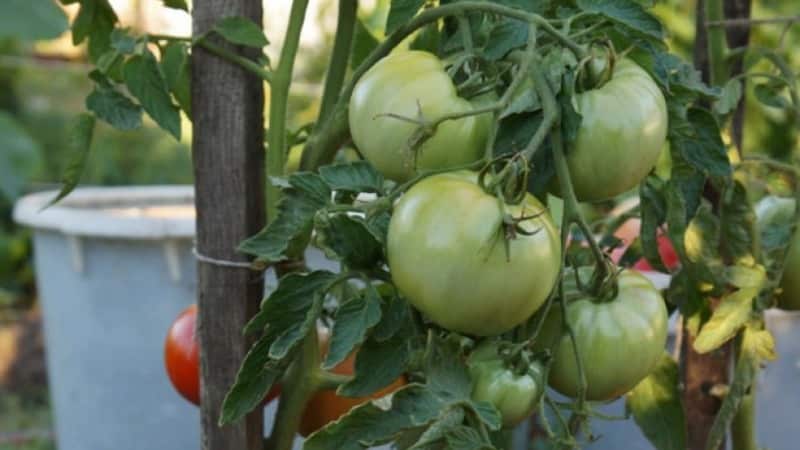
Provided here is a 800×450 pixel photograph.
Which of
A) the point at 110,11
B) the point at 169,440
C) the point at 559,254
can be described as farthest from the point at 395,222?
the point at 169,440

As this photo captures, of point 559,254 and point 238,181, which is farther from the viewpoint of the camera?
point 238,181

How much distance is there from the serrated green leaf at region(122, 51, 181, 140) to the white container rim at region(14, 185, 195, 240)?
2.35 feet

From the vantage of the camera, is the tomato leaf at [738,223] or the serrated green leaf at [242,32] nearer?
the serrated green leaf at [242,32]

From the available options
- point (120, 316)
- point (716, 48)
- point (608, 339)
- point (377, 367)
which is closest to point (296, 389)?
point (377, 367)

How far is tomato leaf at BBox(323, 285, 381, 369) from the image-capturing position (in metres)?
0.61

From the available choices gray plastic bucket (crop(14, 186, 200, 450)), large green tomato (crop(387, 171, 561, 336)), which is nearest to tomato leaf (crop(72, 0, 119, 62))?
large green tomato (crop(387, 171, 561, 336))

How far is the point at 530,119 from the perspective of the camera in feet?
1.93

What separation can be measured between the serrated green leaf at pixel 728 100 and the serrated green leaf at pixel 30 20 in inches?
24.5

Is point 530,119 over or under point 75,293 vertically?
over

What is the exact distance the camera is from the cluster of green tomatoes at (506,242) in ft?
1.76

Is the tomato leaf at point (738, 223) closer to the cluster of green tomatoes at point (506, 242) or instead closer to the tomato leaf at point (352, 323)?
the cluster of green tomatoes at point (506, 242)

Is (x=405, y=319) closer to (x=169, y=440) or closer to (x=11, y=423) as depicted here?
(x=169, y=440)

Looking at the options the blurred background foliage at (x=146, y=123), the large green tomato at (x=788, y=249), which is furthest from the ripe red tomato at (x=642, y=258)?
the blurred background foliage at (x=146, y=123)

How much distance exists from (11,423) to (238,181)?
2.17 m
